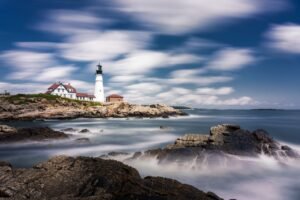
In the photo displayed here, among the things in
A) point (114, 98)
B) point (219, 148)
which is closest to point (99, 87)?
point (114, 98)

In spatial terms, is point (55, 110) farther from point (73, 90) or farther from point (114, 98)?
point (114, 98)

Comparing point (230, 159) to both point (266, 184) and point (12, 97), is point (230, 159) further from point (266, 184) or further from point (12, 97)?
point (12, 97)

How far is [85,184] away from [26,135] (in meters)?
25.7

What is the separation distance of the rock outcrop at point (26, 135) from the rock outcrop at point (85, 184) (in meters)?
22.7

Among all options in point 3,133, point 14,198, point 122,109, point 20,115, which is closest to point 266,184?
point 14,198

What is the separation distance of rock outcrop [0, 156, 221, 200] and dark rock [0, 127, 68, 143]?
22.7m

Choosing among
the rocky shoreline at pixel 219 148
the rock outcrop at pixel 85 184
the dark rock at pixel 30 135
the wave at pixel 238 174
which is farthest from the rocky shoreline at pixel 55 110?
the rock outcrop at pixel 85 184

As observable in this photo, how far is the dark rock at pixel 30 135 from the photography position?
1230 inches

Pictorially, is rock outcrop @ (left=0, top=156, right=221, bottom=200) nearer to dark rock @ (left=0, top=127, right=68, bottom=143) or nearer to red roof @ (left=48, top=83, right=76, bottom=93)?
dark rock @ (left=0, top=127, right=68, bottom=143)

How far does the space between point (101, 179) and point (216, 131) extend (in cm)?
1581

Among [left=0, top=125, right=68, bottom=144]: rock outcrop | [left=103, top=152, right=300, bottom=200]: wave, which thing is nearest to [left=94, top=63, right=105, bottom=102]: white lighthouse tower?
[left=0, top=125, right=68, bottom=144]: rock outcrop

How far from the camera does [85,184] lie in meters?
9.10

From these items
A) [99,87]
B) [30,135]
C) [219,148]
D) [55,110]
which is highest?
[99,87]

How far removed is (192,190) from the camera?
9.74 meters
